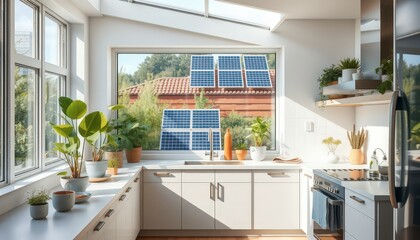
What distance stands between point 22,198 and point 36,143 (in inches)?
34.4

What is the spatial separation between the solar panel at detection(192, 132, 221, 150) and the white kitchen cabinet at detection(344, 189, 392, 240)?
Answer: 91.3 inches

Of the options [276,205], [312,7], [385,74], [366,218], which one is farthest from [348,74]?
[276,205]

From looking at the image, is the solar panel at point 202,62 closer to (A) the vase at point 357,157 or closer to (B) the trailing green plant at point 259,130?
(B) the trailing green plant at point 259,130

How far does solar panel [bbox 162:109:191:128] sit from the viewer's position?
5465 millimetres

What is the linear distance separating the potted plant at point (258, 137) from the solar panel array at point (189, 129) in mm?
508

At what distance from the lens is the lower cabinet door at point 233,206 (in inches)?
186

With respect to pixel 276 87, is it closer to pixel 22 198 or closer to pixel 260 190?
pixel 260 190

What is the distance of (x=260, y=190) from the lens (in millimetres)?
4723

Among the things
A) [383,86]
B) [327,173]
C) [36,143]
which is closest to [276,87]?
[327,173]

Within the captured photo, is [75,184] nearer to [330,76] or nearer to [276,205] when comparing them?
[276,205]

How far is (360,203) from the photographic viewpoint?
10.2 ft

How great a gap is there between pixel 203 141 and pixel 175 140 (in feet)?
1.17

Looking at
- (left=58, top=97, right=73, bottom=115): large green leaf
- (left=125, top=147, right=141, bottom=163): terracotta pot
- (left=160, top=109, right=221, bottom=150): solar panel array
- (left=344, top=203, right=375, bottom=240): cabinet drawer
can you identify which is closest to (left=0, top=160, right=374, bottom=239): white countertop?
(left=344, top=203, right=375, bottom=240): cabinet drawer

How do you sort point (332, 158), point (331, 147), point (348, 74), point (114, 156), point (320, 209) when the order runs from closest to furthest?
point (348, 74), point (320, 209), point (114, 156), point (332, 158), point (331, 147)
